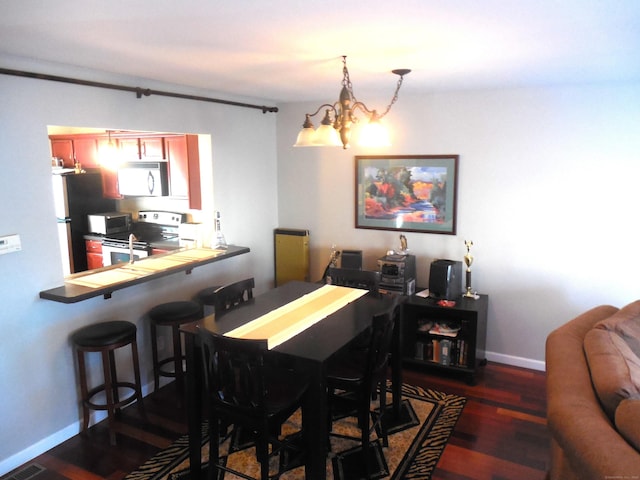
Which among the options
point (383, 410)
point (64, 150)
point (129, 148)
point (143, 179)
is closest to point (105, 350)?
point (383, 410)

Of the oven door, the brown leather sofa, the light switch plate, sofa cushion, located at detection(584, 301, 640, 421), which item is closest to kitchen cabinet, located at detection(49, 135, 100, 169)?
the oven door

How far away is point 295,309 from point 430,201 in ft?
5.83

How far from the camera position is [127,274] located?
10.5 feet

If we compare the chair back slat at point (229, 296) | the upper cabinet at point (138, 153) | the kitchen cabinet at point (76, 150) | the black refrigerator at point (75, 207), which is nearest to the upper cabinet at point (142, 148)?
the upper cabinet at point (138, 153)

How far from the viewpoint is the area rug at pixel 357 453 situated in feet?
8.54

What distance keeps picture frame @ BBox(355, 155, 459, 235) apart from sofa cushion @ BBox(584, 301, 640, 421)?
1.61 metres

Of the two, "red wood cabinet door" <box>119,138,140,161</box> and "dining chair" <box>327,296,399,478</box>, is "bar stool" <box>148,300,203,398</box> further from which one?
"red wood cabinet door" <box>119,138,140,161</box>

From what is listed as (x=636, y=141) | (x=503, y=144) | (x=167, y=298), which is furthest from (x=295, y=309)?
(x=636, y=141)

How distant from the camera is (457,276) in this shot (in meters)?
3.83

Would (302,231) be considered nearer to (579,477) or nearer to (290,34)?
(290,34)

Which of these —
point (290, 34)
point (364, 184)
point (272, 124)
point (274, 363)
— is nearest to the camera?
point (290, 34)

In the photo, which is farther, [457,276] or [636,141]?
[457,276]

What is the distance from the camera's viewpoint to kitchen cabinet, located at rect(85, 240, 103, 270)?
4.83 metres

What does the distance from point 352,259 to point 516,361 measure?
1.61 meters
